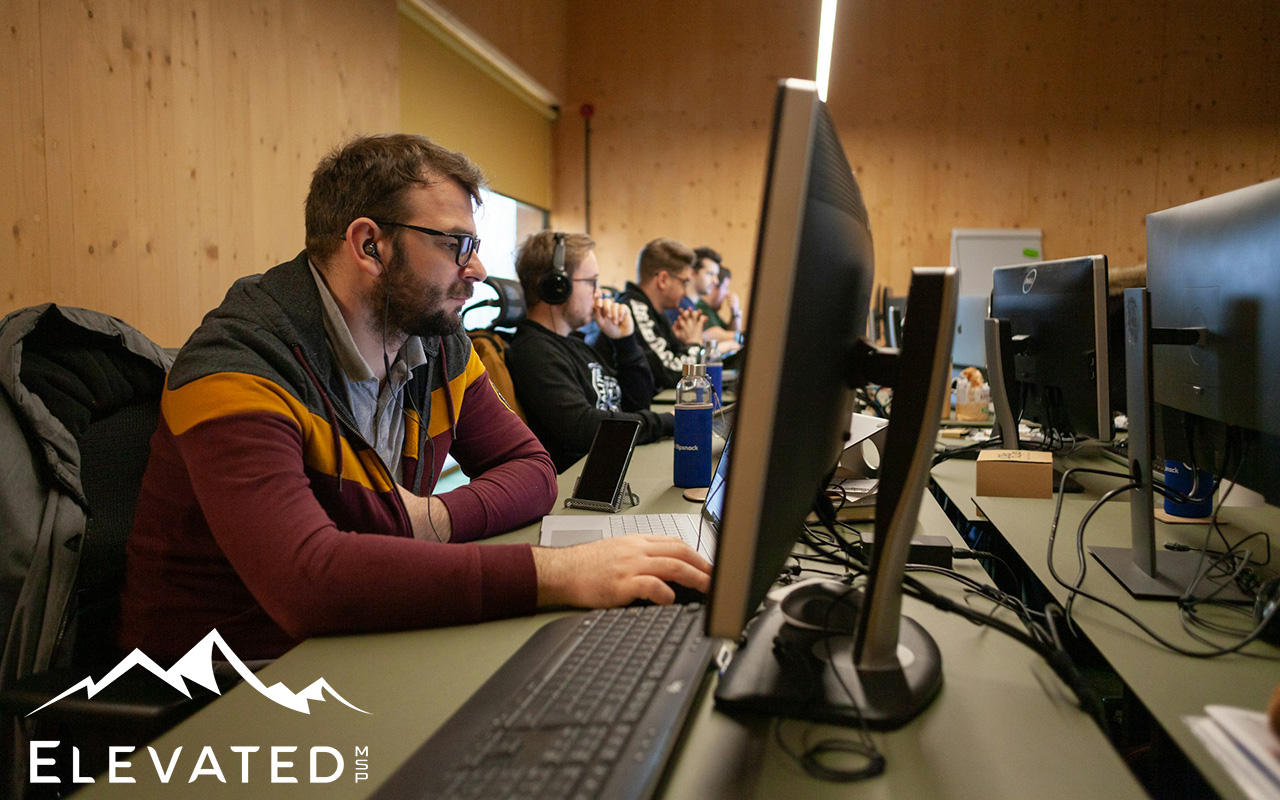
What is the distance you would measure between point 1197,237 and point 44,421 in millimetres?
1554

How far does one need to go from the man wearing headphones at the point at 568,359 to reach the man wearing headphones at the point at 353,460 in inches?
26.1

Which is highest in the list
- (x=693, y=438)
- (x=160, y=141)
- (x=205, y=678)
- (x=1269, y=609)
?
(x=160, y=141)

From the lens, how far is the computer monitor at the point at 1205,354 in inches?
37.4

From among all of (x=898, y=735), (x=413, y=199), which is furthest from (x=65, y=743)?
(x=898, y=735)

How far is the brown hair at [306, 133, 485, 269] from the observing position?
51.9 inches

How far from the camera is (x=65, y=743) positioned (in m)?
1.00

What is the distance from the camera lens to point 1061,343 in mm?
1583

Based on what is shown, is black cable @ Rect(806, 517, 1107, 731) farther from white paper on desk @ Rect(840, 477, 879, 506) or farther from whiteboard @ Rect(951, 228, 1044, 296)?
whiteboard @ Rect(951, 228, 1044, 296)

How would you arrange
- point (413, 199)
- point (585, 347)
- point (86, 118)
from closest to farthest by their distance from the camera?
point (413, 199), point (86, 118), point (585, 347)

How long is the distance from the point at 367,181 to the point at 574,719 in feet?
3.24

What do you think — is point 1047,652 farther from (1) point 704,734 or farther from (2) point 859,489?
(2) point 859,489

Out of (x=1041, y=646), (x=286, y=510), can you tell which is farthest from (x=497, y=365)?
(x=1041, y=646)

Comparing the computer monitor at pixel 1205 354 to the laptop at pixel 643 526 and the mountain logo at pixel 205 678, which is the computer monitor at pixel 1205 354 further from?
the mountain logo at pixel 205 678

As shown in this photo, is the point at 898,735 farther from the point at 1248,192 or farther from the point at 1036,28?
the point at 1036,28
